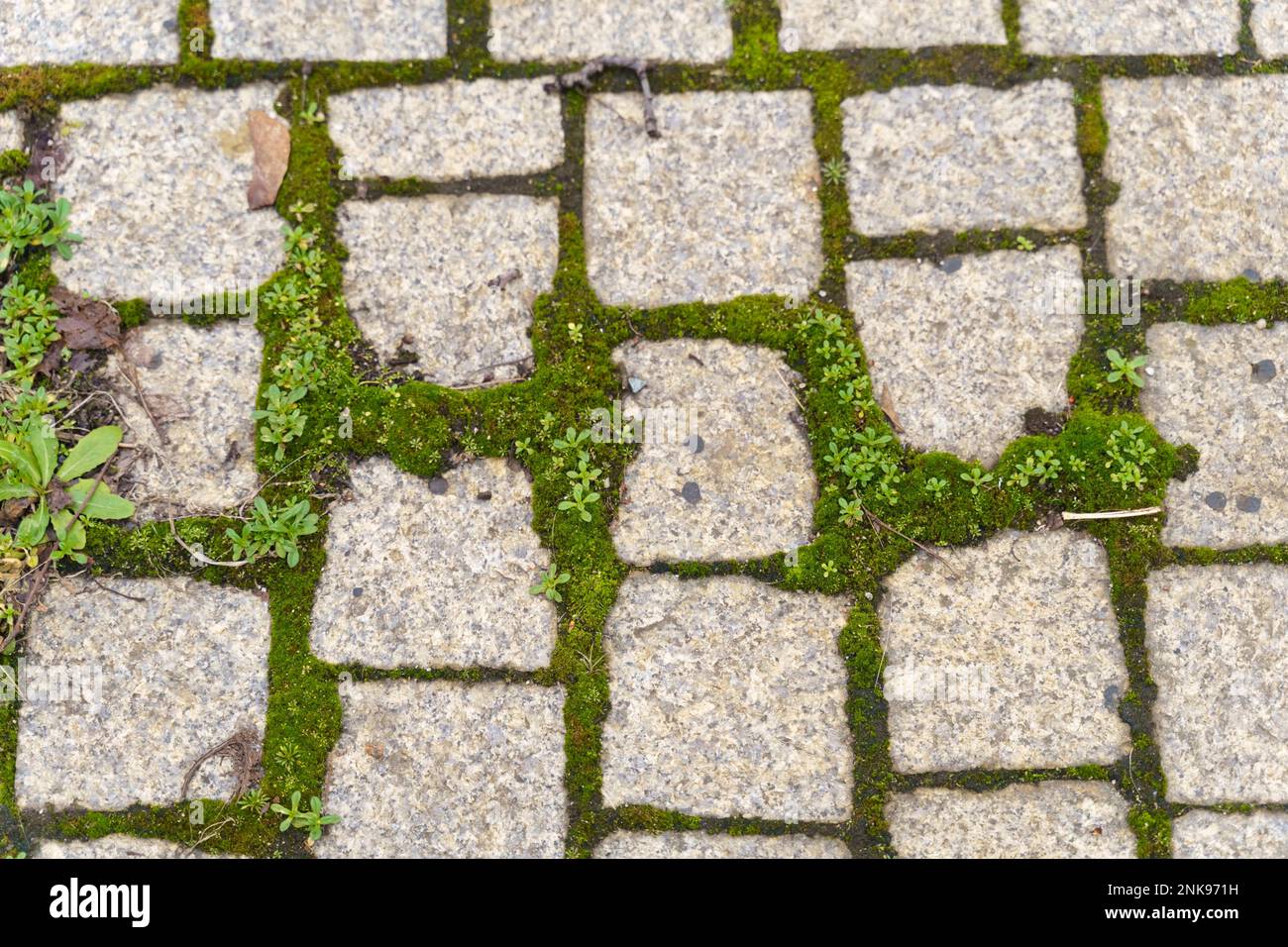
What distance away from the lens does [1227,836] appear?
2.97m

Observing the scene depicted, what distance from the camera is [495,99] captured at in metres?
3.26

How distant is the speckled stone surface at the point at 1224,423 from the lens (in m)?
3.07

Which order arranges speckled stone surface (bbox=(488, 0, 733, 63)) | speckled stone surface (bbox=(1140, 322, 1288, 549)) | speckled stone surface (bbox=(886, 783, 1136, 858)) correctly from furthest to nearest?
speckled stone surface (bbox=(488, 0, 733, 63))
speckled stone surface (bbox=(1140, 322, 1288, 549))
speckled stone surface (bbox=(886, 783, 1136, 858))

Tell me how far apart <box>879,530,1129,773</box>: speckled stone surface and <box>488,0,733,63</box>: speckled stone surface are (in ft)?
6.52

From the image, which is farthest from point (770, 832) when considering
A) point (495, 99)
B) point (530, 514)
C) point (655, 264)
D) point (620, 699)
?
point (495, 99)

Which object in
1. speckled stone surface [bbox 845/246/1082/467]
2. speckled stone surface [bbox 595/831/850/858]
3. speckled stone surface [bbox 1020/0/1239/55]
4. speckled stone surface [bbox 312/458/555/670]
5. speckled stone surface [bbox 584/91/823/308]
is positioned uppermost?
speckled stone surface [bbox 1020/0/1239/55]

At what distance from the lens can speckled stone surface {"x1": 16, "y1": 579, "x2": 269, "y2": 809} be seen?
2.99m

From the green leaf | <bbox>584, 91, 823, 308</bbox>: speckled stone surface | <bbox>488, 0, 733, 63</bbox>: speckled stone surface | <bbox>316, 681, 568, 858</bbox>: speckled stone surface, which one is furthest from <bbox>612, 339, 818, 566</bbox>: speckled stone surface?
the green leaf

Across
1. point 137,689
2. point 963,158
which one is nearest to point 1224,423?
point 963,158

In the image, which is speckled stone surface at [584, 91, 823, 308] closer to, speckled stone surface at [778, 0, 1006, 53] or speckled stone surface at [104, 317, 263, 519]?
speckled stone surface at [778, 0, 1006, 53]

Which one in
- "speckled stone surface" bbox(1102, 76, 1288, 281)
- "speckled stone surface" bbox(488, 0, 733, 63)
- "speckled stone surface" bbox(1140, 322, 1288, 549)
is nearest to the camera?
"speckled stone surface" bbox(1140, 322, 1288, 549)

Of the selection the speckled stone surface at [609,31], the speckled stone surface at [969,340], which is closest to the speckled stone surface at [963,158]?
the speckled stone surface at [969,340]

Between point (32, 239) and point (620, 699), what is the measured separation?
2572 millimetres

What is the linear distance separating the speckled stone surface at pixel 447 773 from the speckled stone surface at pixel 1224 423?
221 cm
